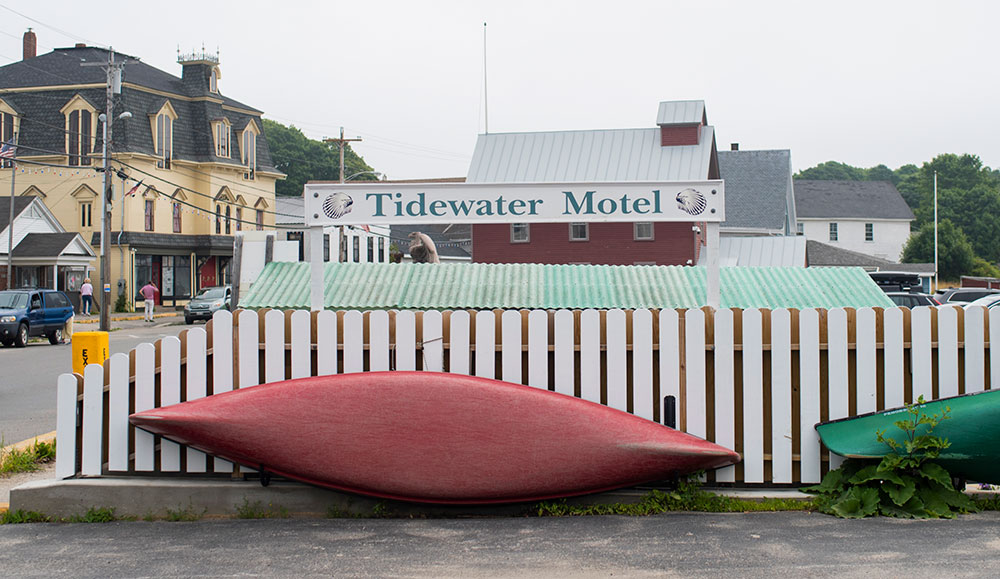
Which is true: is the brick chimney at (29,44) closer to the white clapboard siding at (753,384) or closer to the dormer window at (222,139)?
the dormer window at (222,139)

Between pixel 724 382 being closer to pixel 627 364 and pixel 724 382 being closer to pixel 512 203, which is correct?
pixel 627 364

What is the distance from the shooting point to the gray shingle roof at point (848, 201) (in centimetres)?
7706

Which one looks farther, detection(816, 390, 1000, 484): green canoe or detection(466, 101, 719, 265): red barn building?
Answer: detection(466, 101, 719, 265): red barn building

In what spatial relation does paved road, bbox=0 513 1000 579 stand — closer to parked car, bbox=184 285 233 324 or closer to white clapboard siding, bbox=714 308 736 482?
white clapboard siding, bbox=714 308 736 482

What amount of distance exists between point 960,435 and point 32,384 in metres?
16.3

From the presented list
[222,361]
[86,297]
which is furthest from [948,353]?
[86,297]

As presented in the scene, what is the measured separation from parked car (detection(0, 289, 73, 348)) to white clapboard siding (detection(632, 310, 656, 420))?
2525 cm

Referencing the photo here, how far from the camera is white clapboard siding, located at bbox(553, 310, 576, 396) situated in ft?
21.0

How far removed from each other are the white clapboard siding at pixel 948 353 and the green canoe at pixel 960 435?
0.29 metres

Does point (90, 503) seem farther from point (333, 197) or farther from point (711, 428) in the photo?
point (711, 428)

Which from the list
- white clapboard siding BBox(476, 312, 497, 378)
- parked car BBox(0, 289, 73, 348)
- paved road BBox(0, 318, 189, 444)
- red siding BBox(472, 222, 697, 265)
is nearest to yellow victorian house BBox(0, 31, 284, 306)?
parked car BBox(0, 289, 73, 348)

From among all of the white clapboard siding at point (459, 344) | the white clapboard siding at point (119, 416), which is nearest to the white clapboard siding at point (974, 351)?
the white clapboard siding at point (459, 344)

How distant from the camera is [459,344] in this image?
255 inches

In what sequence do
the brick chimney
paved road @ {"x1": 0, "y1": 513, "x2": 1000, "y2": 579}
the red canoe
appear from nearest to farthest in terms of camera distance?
paved road @ {"x1": 0, "y1": 513, "x2": 1000, "y2": 579}, the red canoe, the brick chimney
